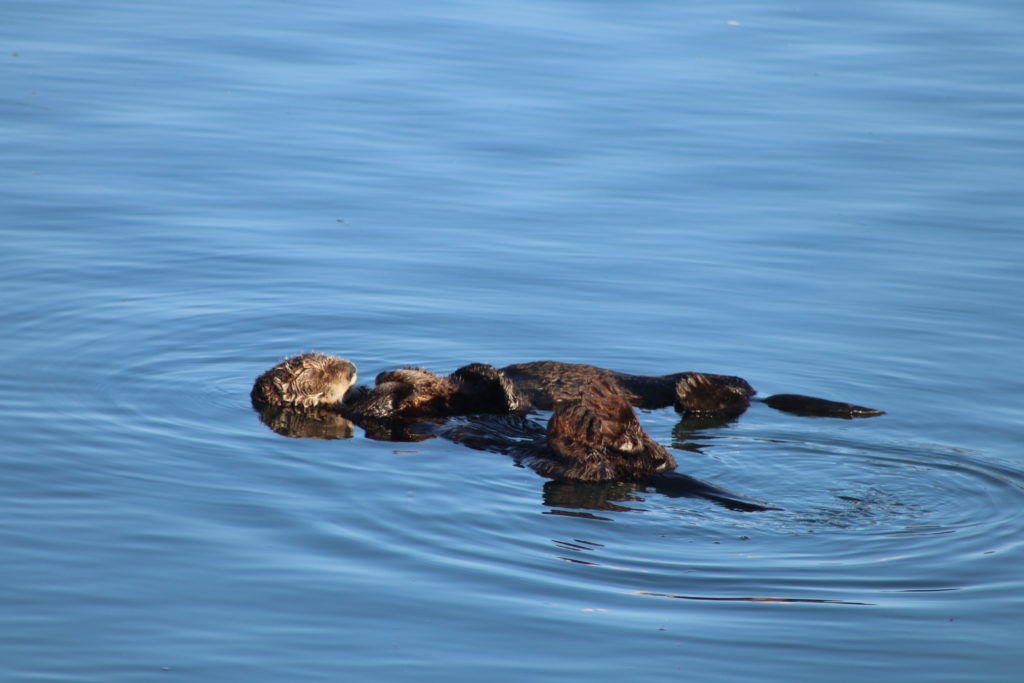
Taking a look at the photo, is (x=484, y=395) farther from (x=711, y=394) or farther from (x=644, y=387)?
(x=711, y=394)

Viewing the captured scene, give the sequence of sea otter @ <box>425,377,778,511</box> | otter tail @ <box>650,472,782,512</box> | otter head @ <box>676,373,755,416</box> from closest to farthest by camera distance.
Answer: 1. otter tail @ <box>650,472,782,512</box>
2. sea otter @ <box>425,377,778,511</box>
3. otter head @ <box>676,373,755,416</box>

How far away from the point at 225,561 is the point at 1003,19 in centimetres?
1252

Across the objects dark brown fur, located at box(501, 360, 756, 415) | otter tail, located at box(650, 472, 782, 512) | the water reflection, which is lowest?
the water reflection

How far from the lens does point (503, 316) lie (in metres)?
7.83

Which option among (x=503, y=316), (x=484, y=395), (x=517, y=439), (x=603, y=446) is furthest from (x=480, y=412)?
(x=503, y=316)

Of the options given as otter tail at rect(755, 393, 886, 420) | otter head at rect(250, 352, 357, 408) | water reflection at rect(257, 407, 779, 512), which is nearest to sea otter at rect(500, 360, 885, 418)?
otter tail at rect(755, 393, 886, 420)

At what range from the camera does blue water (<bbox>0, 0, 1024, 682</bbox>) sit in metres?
4.36

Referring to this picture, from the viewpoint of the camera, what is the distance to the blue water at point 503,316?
172 inches

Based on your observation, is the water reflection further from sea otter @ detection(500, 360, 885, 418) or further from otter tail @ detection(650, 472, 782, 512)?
sea otter @ detection(500, 360, 885, 418)

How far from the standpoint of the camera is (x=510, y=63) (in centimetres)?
1312

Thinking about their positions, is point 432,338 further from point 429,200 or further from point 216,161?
point 216,161

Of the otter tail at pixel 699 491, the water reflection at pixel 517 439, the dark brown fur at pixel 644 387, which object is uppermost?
the dark brown fur at pixel 644 387

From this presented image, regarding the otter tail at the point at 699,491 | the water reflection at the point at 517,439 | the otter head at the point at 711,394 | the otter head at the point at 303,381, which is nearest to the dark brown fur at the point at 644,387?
the otter head at the point at 711,394

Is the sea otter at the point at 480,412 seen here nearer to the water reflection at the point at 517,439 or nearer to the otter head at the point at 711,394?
the water reflection at the point at 517,439
